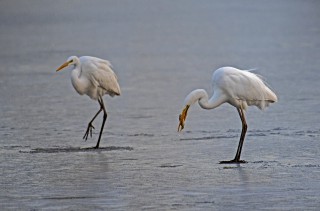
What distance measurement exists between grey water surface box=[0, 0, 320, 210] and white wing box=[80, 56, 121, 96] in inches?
24.3

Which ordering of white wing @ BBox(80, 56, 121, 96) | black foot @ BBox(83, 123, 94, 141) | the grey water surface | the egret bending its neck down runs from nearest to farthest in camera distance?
the grey water surface
the egret bending its neck down
black foot @ BBox(83, 123, 94, 141)
white wing @ BBox(80, 56, 121, 96)

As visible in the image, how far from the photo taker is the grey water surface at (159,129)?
9.19 m

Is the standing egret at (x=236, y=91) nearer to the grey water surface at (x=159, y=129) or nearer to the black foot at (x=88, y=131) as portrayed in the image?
the grey water surface at (x=159, y=129)

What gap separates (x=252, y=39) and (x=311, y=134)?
53.2ft

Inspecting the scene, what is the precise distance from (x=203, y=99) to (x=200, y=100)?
0.04 m

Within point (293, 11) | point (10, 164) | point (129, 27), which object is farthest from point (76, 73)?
point (293, 11)

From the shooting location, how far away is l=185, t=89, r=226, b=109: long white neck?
11039mm

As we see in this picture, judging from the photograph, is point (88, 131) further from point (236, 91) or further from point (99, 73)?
point (236, 91)

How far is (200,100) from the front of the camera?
1126 centimetres

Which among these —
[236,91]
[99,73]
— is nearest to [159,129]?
[99,73]

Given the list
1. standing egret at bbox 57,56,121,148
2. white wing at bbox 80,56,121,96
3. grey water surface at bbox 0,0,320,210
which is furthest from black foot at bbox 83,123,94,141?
white wing at bbox 80,56,121,96

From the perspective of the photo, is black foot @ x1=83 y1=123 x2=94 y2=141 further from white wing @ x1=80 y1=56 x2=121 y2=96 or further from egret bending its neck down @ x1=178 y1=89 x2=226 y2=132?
egret bending its neck down @ x1=178 y1=89 x2=226 y2=132

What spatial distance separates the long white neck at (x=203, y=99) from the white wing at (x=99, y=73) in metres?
2.37

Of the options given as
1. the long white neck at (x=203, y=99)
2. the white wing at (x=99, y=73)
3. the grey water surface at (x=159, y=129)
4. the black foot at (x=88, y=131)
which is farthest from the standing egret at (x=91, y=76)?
the long white neck at (x=203, y=99)
